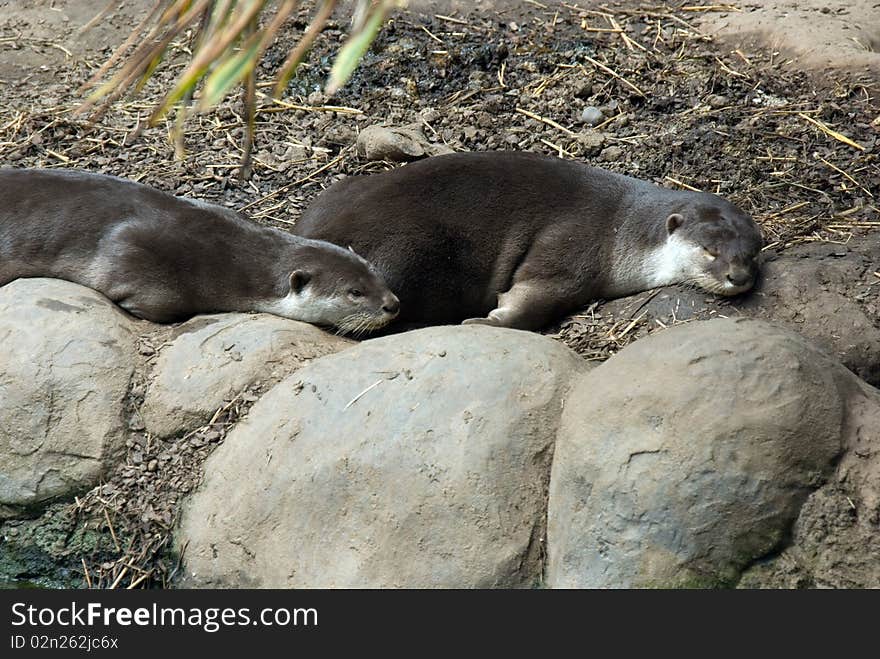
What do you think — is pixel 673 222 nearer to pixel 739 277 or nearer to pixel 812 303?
pixel 739 277

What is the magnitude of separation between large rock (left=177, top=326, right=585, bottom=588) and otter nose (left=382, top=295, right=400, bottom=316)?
1.01 metres

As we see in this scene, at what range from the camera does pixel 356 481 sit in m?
4.26

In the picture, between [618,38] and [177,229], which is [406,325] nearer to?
[177,229]

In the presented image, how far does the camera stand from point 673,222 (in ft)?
20.2

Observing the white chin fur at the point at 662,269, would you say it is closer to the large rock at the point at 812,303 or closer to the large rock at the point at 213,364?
the large rock at the point at 812,303

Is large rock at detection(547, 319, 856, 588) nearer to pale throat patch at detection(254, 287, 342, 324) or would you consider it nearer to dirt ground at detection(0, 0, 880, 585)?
dirt ground at detection(0, 0, 880, 585)

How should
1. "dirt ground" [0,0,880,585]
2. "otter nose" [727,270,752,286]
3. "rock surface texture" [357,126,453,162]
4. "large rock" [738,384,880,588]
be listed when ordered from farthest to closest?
"rock surface texture" [357,126,453,162] < "dirt ground" [0,0,880,585] < "otter nose" [727,270,752,286] < "large rock" [738,384,880,588]

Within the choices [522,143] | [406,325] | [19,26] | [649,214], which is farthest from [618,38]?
[19,26]

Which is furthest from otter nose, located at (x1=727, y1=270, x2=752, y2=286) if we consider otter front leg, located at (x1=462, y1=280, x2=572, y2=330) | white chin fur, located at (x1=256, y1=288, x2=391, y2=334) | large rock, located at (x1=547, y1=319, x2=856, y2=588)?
white chin fur, located at (x1=256, y1=288, x2=391, y2=334)

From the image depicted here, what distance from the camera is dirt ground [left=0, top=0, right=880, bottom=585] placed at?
686 cm

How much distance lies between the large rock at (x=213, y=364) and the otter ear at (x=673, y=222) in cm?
200

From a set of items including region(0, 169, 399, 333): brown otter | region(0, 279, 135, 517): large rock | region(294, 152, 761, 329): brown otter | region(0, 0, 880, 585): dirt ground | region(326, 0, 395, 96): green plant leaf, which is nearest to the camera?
region(326, 0, 395, 96): green plant leaf

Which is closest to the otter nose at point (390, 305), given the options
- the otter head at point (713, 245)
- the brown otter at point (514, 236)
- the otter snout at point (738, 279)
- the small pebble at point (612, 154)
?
the brown otter at point (514, 236)

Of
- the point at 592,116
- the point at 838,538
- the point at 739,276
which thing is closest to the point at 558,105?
the point at 592,116
